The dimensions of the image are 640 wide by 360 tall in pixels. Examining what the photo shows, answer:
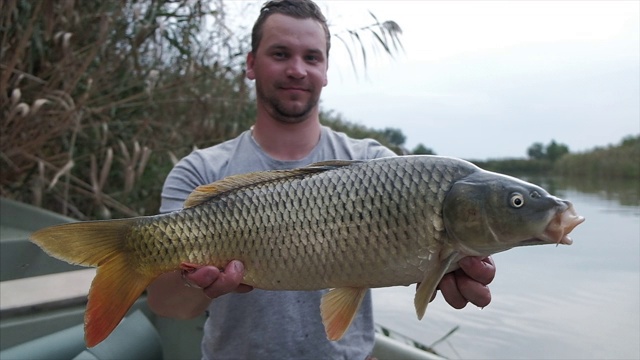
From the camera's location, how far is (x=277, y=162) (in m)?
1.93

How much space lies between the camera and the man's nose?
1911 mm

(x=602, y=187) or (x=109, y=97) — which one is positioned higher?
(x=109, y=97)

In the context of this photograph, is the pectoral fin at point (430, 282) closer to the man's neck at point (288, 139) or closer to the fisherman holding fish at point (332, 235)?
the fisherman holding fish at point (332, 235)

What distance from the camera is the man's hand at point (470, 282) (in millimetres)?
1339

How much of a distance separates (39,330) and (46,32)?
185 centimetres

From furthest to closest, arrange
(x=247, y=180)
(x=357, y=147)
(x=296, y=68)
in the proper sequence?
1. (x=357, y=147)
2. (x=296, y=68)
3. (x=247, y=180)

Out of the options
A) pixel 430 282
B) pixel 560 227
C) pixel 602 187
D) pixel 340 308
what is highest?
pixel 560 227

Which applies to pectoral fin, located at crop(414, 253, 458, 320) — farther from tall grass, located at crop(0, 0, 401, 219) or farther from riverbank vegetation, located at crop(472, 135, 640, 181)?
riverbank vegetation, located at crop(472, 135, 640, 181)

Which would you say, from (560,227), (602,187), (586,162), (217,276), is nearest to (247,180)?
(217,276)

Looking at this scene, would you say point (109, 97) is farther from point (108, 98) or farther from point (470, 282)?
point (470, 282)

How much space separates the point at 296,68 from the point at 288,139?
233mm

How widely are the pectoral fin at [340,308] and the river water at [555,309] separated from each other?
6.15 ft

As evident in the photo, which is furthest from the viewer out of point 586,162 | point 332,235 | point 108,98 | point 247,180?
point 586,162

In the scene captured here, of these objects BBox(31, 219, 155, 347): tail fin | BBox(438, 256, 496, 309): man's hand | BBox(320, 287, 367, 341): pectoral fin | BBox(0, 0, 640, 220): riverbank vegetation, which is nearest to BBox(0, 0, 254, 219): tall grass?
BBox(0, 0, 640, 220): riverbank vegetation
